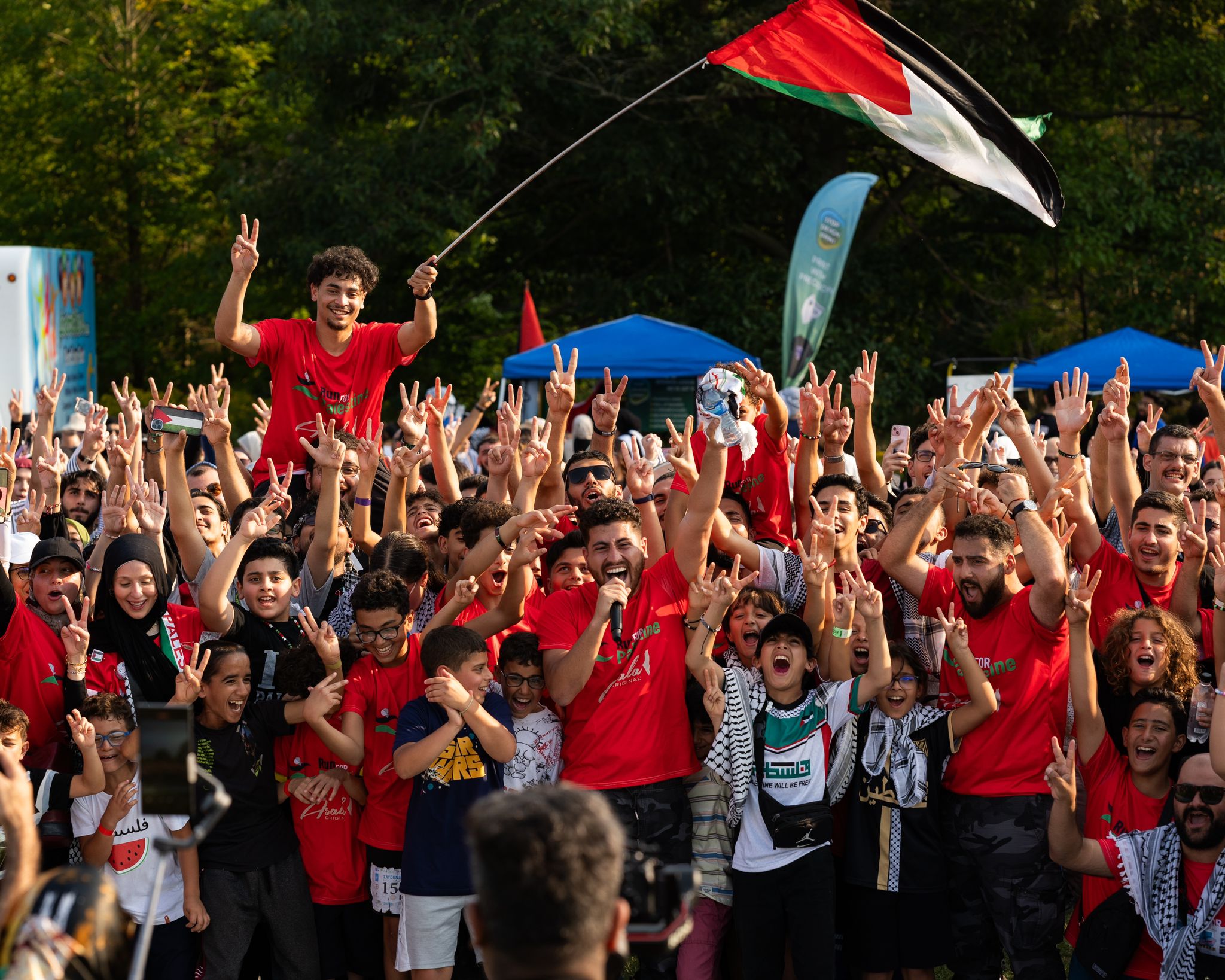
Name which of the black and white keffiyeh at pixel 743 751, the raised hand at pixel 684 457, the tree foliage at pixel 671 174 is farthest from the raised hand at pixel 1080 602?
the tree foliage at pixel 671 174

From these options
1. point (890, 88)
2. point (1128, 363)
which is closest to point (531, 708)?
point (890, 88)

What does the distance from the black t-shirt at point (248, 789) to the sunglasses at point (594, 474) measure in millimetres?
1886

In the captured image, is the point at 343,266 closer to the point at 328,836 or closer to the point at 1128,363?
the point at 328,836

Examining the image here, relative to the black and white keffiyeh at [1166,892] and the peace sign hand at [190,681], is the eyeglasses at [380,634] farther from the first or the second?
the black and white keffiyeh at [1166,892]

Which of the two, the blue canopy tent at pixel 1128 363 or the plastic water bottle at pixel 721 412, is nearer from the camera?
the plastic water bottle at pixel 721 412

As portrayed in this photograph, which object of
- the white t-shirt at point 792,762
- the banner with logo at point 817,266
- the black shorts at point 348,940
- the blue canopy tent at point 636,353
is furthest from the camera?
the blue canopy tent at point 636,353

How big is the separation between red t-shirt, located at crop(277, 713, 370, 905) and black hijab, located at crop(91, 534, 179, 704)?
58 cm

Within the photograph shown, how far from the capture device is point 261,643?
17.8 feet

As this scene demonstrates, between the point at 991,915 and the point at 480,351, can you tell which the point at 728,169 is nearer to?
the point at 480,351

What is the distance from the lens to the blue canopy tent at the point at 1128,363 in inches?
527

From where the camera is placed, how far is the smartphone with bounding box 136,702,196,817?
2.60 m

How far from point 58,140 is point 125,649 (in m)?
19.9

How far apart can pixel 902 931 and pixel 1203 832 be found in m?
1.19

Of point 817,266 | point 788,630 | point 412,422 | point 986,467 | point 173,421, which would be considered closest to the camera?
point 788,630
